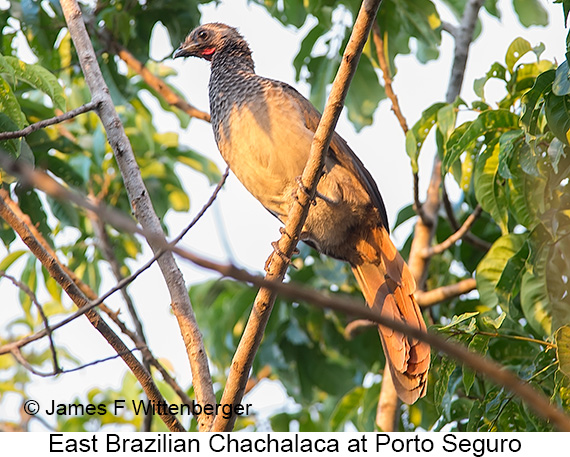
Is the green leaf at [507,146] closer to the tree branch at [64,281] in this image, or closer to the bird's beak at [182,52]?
the tree branch at [64,281]

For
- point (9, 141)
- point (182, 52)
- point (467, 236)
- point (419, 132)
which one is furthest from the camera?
point (182, 52)

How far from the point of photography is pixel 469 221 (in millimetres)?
3436

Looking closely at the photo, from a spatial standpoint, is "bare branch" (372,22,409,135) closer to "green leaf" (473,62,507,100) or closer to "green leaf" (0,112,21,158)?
"green leaf" (473,62,507,100)

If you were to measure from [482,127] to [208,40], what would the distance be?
2.03 metres

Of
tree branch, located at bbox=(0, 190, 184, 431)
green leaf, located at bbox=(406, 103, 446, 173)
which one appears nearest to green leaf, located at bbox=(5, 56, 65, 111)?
tree branch, located at bbox=(0, 190, 184, 431)

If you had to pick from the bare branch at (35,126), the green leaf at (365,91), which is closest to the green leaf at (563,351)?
the bare branch at (35,126)

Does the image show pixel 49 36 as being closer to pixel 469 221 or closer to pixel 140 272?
pixel 140 272

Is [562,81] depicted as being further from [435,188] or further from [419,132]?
[435,188]

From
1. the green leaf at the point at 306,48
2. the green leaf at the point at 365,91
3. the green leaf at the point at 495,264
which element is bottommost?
the green leaf at the point at 495,264

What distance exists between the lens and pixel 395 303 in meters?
3.28

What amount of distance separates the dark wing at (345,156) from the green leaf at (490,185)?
62cm

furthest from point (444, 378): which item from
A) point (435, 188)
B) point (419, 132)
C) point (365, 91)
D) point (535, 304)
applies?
point (365, 91)

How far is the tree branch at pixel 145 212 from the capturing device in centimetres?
246

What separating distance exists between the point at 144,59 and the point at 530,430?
9.36 ft
